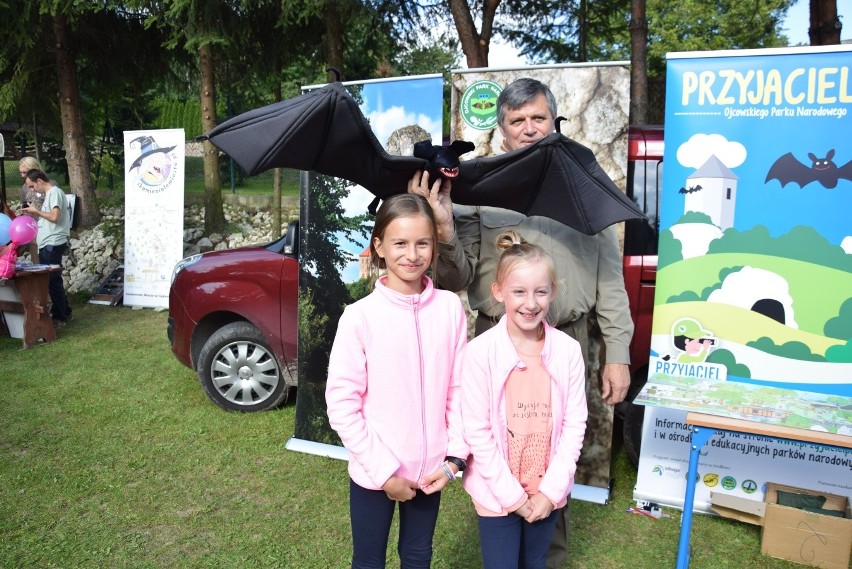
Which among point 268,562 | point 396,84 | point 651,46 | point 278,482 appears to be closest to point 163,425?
point 278,482

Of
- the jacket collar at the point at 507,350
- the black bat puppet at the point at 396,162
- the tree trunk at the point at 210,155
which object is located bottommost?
the jacket collar at the point at 507,350

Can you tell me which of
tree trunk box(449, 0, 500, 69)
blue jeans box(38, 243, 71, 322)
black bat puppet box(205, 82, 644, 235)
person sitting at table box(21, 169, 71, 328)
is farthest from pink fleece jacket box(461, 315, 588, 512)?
tree trunk box(449, 0, 500, 69)

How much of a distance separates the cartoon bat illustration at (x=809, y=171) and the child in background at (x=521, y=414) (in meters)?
1.82

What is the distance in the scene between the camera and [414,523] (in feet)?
7.11

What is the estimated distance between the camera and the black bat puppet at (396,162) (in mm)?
1997

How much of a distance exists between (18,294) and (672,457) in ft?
23.3

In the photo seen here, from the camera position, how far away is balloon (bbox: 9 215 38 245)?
7.06 metres

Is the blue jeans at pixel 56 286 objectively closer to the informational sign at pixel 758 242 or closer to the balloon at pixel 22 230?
the balloon at pixel 22 230

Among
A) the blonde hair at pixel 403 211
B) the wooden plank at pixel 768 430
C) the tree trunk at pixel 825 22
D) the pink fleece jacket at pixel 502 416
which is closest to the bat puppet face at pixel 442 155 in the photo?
the blonde hair at pixel 403 211

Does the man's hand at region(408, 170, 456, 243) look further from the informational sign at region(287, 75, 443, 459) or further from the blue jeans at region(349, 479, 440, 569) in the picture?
the informational sign at region(287, 75, 443, 459)

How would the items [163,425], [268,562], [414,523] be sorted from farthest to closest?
[163,425]
[268,562]
[414,523]

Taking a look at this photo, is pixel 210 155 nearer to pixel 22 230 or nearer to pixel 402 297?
pixel 22 230

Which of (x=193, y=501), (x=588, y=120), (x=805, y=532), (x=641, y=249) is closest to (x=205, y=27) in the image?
(x=588, y=120)

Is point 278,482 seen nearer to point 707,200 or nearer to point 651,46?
point 707,200
